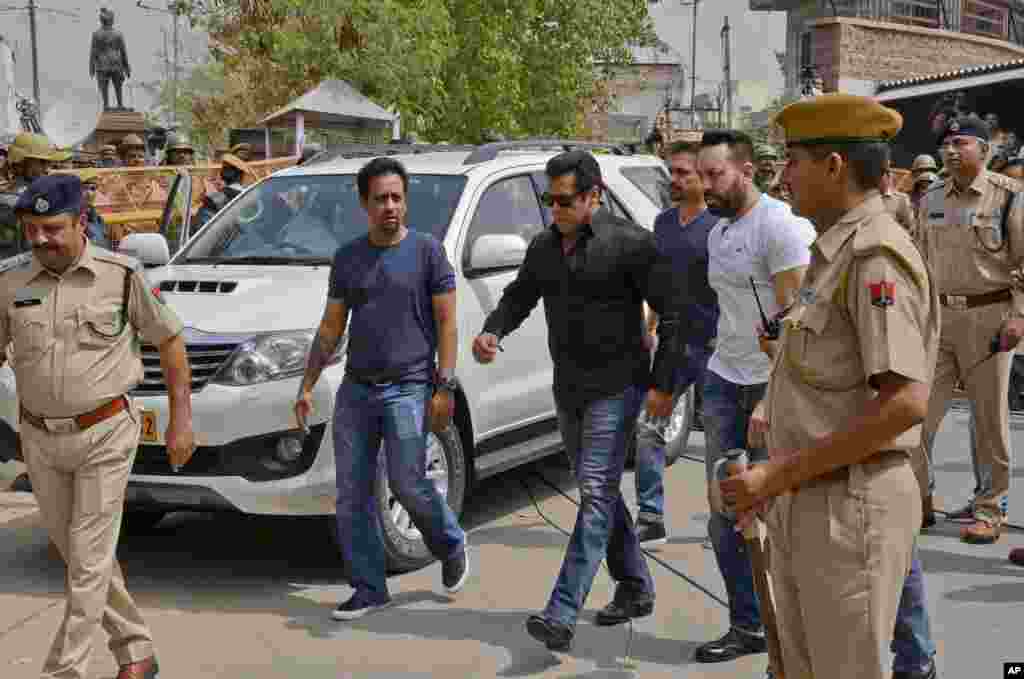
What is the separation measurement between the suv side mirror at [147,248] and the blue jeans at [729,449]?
9.87ft

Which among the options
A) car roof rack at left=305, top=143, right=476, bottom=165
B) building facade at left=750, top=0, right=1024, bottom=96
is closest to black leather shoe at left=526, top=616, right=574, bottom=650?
car roof rack at left=305, top=143, right=476, bottom=165

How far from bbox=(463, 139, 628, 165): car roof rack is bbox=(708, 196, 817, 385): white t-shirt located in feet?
7.56

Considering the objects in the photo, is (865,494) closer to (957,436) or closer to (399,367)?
(399,367)

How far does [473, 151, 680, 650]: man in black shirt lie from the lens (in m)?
4.87

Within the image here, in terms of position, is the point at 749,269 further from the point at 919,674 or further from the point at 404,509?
the point at 404,509

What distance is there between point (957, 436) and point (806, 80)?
12530 millimetres

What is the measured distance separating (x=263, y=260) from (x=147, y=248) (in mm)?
581

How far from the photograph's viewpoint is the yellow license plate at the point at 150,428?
5621 millimetres

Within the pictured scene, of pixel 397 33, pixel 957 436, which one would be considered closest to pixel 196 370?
pixel 957 436

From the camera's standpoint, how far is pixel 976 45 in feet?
108

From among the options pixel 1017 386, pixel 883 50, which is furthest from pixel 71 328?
pixel 883 50

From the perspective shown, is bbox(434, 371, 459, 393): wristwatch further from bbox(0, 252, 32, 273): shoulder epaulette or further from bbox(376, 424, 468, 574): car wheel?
bbox(0, 252, 32, 273): shoulder epaulette

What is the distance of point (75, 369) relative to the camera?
171 inches

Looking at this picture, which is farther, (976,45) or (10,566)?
(976,45)
